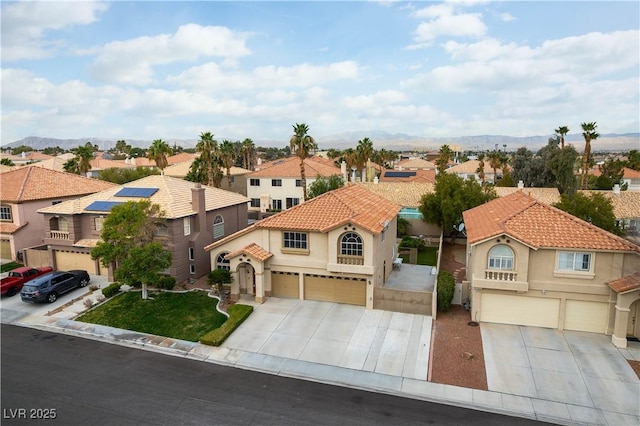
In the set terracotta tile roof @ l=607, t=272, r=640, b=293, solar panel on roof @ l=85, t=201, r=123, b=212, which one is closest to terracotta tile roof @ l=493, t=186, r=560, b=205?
terracotta tile roof @ l=607, t=272, r=640, b=293

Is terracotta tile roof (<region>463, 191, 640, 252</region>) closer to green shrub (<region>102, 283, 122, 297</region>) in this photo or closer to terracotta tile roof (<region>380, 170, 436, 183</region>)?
green shrub (<region>102, 283, 122, 297</region>)

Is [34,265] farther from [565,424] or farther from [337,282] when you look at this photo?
[565,424]

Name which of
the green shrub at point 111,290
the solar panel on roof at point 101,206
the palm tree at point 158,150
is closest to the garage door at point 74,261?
the solar panel on roof at point 101,206

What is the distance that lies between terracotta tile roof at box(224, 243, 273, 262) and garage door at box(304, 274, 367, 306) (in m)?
2.88

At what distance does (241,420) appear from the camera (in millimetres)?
15727

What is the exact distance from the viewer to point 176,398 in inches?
675

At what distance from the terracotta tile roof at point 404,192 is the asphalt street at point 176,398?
32134 mm

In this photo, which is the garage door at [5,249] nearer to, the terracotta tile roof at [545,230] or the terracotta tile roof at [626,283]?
the terracotta tile roof at [545,230]

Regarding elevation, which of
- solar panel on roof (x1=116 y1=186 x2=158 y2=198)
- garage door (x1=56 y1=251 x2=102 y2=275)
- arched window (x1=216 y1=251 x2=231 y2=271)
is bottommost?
garage door (x1=56 y1=251 x2=102 y2=275)

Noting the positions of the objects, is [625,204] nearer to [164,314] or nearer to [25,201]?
[164,314]

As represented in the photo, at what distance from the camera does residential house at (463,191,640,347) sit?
21.9 meters

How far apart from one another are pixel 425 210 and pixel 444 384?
2572 centimetres

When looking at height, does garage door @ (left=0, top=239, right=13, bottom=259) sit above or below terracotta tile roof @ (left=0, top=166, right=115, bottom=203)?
below

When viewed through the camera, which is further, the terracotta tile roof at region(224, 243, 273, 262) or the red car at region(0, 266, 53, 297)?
the red car at region(0, 266, 53, 297)
